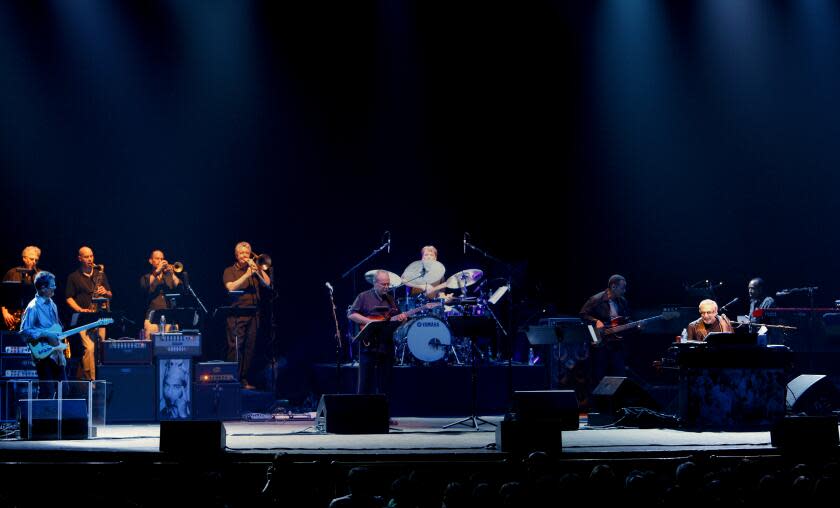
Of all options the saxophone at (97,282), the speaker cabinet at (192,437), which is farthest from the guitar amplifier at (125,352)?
the speaker cabinet at (192,437)

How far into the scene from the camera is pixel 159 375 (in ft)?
46.6

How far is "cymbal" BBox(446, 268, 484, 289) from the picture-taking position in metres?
15.8

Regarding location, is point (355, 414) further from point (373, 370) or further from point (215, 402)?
point (215, 402)

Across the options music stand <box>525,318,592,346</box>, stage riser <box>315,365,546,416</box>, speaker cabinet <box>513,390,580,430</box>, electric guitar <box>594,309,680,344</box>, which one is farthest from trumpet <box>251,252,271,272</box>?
speaker cabinet <box>513,390,580,430</box>

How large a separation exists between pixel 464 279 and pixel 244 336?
3507 millimetres

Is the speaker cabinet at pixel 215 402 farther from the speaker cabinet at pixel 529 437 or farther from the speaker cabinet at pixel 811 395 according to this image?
the speaker cabinet at pixel 811 395

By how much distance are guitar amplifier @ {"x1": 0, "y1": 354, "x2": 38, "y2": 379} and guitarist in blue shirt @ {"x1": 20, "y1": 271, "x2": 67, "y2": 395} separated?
1620 millimetres

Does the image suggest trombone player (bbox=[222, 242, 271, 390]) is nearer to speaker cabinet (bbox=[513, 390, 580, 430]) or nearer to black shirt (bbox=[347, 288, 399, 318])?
black shirt (bbox=[347, 288, 399, 318])

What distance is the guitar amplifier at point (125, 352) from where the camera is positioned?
1419 centimetres

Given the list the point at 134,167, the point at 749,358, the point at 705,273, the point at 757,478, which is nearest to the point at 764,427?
the point at 749,358

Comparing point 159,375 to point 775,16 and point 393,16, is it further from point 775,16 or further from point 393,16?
point 775,16

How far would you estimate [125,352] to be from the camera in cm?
1420

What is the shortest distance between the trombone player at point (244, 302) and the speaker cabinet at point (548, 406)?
19.1 feet

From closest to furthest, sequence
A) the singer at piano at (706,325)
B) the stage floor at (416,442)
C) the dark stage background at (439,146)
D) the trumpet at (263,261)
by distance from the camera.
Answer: the stage floor at (416,442), the singer at piano at (706,325), the trumpet at (263,261), the dark stage background at (439,146)
